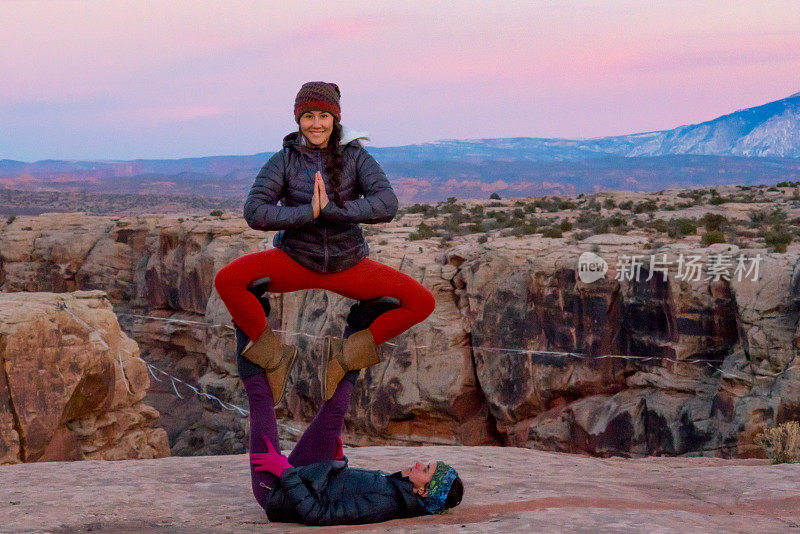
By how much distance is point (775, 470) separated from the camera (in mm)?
5691

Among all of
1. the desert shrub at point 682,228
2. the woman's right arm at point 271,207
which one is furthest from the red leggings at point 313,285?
the desert shrub at point 682,228

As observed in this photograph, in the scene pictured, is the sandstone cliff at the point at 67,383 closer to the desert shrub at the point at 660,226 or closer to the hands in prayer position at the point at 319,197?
the hands in prayer position at the point at 319,197

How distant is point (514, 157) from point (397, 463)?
127 meters

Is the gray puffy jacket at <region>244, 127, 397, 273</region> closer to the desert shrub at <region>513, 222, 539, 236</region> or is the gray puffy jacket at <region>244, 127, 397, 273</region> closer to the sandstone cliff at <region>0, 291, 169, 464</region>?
the sandstone cliff at <region>0, 291, 169, 464</region>

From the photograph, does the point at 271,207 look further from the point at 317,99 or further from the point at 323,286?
the point at 317,99

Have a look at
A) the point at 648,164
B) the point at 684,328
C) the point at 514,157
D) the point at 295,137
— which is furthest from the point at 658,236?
the point at 514,157

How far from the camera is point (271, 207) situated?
450 centimetres

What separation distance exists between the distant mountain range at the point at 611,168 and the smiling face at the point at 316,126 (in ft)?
248

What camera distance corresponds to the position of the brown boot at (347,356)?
4.88 metres

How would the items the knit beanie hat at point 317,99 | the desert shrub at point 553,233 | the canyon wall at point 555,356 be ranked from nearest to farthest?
the knit beanie hat at point 317,99, the canyon wall at point 555,356, the desert shrub at point 553,233

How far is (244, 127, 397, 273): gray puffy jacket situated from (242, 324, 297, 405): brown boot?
1.79 ft

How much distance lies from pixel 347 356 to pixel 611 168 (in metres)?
103

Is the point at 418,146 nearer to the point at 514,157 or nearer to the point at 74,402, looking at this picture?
the point at 514,157

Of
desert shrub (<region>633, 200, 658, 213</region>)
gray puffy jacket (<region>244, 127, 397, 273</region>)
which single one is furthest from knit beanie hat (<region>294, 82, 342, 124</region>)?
desert shrub (<region>633, 200, 658, 213</region>)
